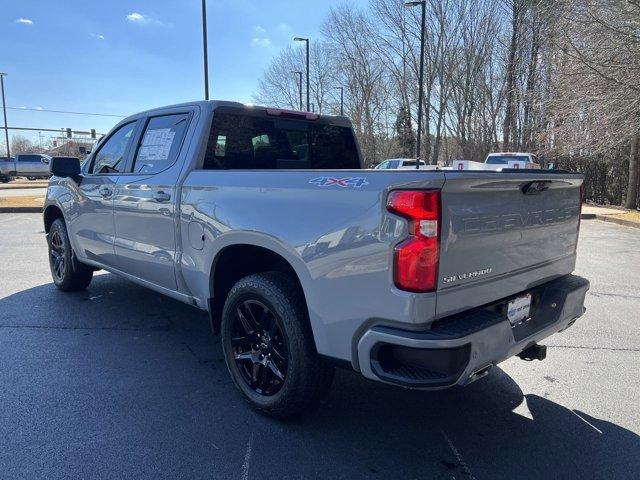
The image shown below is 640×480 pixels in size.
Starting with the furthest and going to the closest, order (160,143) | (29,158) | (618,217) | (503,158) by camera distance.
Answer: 1. (29,158)
2. (503,158)
3. (618,217)
4. (160,143)

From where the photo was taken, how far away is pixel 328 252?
251 cm

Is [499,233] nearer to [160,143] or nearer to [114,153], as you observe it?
[160,143]

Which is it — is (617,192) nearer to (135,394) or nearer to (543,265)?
(543,265)

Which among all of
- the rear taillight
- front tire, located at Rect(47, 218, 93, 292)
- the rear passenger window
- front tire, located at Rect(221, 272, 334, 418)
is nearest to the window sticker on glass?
the rear passenger window

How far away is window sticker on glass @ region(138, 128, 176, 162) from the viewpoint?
3.92 metres

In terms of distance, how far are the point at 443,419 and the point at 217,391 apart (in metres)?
1.54

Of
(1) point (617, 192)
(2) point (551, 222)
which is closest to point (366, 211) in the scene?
(2) point (551, 222)

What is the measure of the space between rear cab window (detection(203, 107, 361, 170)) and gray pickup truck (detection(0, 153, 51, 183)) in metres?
42.5

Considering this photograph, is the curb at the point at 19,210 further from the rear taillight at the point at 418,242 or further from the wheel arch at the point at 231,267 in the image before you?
the rear taillight at the point at 418,242

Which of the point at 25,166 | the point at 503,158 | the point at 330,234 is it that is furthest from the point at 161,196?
the point at 25,166

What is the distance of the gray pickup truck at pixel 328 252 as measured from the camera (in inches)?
88.8

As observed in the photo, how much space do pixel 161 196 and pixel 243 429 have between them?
1.82m

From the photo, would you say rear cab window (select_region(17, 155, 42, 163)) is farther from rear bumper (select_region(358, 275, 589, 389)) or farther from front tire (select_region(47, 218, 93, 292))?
rear bumper (select_region(358, 275, 589, 389))

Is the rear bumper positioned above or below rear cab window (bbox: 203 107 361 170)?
below
